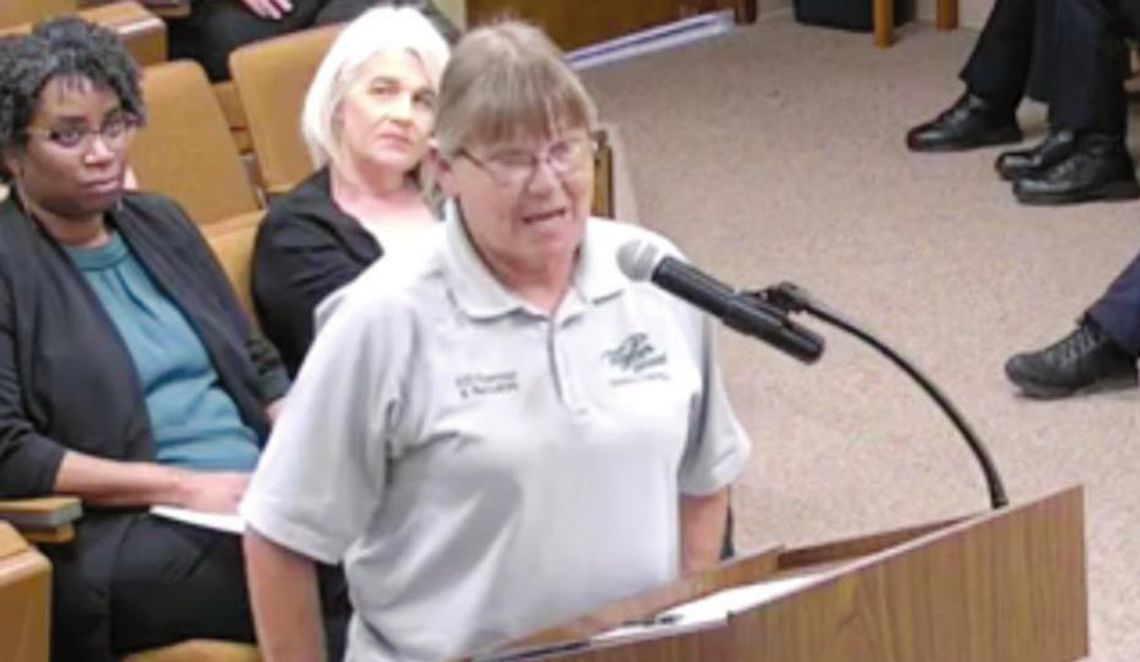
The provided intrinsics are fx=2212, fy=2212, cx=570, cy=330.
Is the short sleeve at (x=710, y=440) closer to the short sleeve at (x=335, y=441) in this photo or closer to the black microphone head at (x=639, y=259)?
the black microphone head at (x=639, y=259)

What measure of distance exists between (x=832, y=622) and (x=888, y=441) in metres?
2.24

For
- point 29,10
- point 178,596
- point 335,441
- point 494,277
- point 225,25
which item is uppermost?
point 494,277

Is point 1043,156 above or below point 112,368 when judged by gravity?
below

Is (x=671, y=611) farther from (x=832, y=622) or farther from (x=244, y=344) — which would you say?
(x=244, y=344)

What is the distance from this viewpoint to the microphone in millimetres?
1711

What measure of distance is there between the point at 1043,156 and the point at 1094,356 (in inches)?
45.8

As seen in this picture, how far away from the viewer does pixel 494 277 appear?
1.89 meters

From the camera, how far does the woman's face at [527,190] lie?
71.4 inches

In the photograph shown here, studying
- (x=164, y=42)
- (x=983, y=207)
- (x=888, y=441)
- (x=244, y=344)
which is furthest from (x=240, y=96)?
(x=983, y=207)

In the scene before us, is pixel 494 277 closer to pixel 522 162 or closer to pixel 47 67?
pixel 522 162

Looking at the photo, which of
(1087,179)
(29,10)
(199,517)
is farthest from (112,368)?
(1087,179)

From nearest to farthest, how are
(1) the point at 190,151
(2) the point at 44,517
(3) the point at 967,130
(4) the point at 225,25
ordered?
(2) the point at 44,517, (1) the point at 190,151, (4) the point at 225,25, (3) the point at 967,130

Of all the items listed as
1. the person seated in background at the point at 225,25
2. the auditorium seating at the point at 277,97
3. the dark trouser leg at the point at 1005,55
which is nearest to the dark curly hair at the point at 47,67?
the auditorium seating at the point at 277,97

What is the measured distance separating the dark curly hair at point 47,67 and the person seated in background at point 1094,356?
1807 mm
